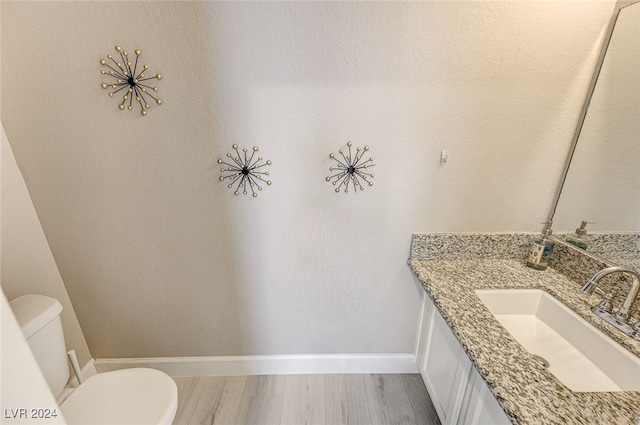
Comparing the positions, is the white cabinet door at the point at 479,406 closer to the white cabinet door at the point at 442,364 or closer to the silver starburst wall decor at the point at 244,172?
the white cabinet door at the point at 442,364

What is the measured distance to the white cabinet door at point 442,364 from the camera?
98cm

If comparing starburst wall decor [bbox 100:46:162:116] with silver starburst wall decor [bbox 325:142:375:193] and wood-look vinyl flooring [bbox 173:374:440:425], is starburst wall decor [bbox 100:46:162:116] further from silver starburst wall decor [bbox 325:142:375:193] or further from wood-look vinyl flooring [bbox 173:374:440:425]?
wood-look vinyl flooring [bbox 173:374:440:425]

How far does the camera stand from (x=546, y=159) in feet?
3.80

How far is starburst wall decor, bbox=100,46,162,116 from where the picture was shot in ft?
3.29

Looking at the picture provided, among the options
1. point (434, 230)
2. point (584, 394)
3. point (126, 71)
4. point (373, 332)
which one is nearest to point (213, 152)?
point (126, 71)

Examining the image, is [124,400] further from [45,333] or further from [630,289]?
[630,289]

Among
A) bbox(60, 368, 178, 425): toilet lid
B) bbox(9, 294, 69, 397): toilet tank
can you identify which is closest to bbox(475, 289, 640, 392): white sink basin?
bbox(60, 368, 178, 425): toilet lid

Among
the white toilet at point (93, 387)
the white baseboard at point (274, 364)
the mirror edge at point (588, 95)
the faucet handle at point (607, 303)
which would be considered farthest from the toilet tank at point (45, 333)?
the mirror edge at point (588, 95)

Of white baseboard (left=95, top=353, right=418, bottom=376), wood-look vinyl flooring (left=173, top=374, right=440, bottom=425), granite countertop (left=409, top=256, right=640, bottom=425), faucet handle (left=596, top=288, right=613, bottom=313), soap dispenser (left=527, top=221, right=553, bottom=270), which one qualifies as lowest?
wood-look vinyl flooring (left=173, top=374, right=440, bottom=425)

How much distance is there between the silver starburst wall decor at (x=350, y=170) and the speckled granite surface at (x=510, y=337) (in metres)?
0.42

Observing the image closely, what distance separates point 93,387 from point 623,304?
2.05m

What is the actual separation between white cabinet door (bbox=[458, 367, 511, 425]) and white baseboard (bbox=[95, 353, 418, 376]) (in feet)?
1.98

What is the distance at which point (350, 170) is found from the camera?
1168mm

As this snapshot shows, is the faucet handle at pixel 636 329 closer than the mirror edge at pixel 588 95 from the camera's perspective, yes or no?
Yes
